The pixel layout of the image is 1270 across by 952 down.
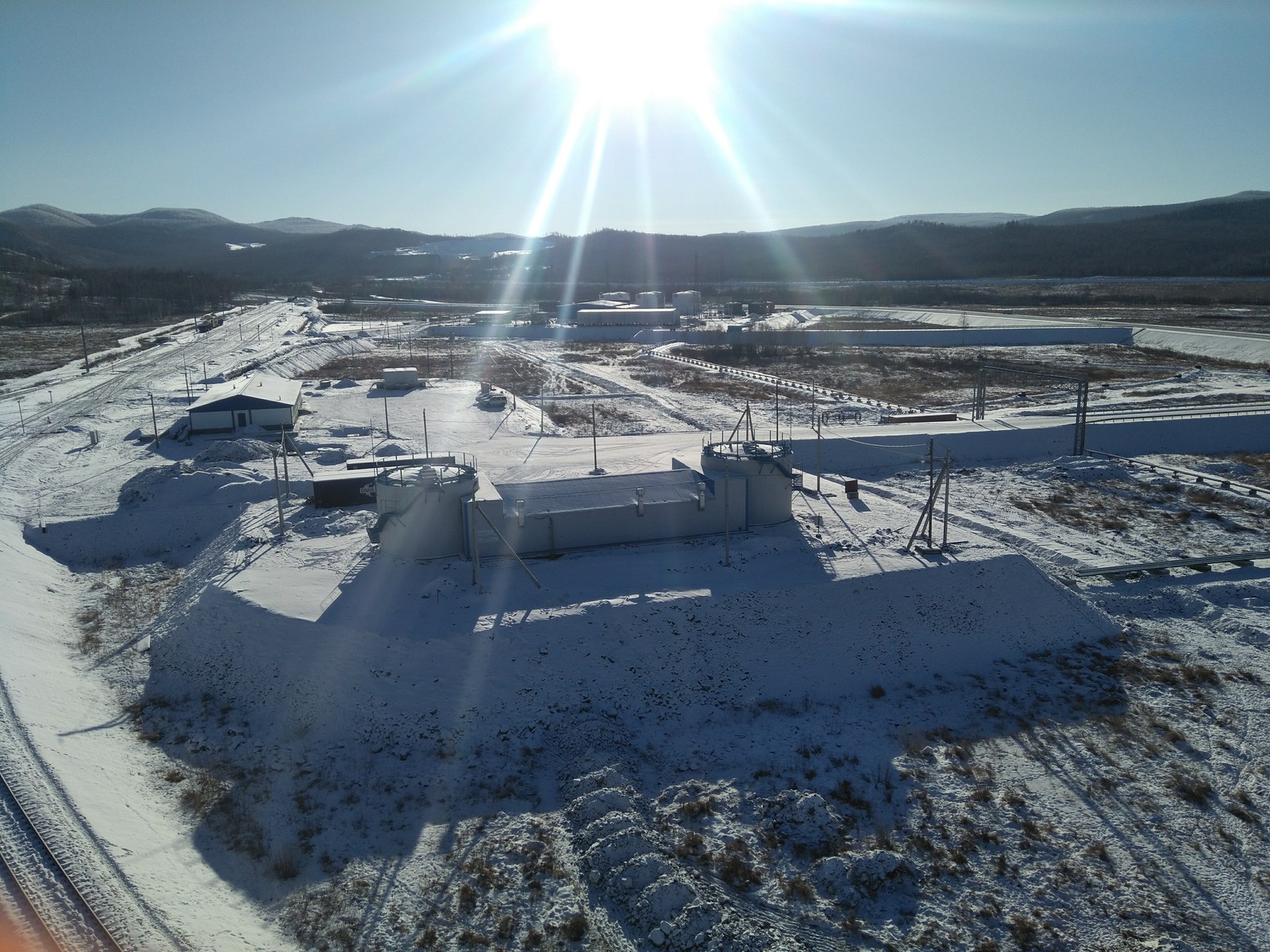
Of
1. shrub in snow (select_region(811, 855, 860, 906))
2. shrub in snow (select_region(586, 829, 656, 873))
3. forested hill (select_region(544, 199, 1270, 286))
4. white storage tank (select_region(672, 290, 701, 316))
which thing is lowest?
Answer: shrub in snow (select_region(811, 855, 860, 906))

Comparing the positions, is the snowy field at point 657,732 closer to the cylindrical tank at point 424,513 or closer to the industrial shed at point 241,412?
the cylindrical tank at point 424,513

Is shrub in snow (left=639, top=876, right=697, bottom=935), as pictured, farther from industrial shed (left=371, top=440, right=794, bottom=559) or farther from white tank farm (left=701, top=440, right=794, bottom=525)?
white tank farm (left=701, top=440, right=794, bottom=525)

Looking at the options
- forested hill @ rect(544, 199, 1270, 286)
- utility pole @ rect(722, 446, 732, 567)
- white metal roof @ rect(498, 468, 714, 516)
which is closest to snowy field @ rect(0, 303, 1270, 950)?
utility pole @ rect(722, 446, 732, 567)

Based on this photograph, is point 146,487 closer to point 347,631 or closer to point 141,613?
point 141,613

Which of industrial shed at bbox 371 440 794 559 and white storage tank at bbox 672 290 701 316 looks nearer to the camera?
industrial shed at bbox 371 440 794 559

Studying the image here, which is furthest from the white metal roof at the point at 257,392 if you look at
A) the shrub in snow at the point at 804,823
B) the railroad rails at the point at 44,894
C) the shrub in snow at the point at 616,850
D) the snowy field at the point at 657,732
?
the shrub in snow at the point at 804,823

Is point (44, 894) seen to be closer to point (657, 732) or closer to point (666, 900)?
point (666, 900)
